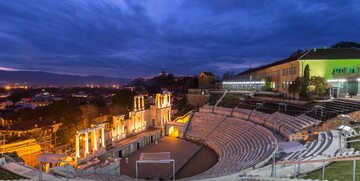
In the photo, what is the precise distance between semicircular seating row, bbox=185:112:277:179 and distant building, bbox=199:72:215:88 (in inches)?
932

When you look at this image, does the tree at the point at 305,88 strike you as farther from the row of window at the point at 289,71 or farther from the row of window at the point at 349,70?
the row of window at the point at 349,70

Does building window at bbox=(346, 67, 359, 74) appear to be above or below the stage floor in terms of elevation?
above

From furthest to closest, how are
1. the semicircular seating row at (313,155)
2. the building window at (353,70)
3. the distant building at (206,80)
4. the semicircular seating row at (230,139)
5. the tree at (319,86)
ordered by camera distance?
1. the distant building at (206,80)
2. the building window at (353,70)
3. the tree at (319,86)
4. the semicircular seating row at (230,139)
5. the semicircular seating row at (313,155)

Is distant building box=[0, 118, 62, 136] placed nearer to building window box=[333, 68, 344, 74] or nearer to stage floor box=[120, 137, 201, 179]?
stage floor box=[120, 137, 201, 179]

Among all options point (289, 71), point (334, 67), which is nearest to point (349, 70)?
point (334, 67)

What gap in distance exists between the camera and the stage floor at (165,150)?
75.2ft

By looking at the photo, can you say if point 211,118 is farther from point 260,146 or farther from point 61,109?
point 61,109

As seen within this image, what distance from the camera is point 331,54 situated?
118ft

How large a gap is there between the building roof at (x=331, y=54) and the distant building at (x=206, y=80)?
98.9ft

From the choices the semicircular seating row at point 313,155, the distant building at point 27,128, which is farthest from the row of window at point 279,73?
the distant building at point 27,128

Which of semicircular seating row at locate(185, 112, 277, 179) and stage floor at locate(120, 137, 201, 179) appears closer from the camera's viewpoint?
semicircular seating row at locate(185, 112, 277, 179)

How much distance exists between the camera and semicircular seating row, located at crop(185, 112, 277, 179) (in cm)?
1914

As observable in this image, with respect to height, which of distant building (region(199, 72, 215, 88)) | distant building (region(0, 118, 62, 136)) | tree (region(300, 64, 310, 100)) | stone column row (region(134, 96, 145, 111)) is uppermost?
distant building (region(199, 72, 215, 88))

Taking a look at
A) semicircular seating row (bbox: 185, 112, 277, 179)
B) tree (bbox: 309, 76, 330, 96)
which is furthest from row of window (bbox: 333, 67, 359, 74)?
semicircular seating row (bbox: 185, 112, 277, 179)
